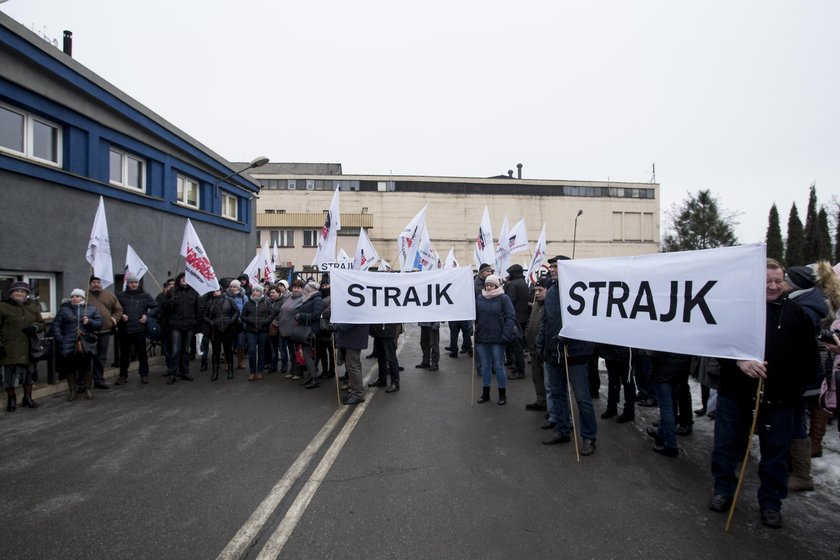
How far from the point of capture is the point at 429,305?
7863 mm

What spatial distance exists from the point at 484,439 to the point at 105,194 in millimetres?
11842

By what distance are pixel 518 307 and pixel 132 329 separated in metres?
7.71

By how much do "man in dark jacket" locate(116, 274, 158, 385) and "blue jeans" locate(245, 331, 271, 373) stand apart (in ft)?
6.35

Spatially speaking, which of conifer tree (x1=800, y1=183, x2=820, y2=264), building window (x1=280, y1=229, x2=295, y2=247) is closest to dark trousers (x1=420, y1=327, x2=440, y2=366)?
building window (x1=280, y1=229, x2=295, y2=247)

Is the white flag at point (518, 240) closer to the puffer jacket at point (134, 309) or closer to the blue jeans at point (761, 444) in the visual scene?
the puffer jacket at point (134, 309)

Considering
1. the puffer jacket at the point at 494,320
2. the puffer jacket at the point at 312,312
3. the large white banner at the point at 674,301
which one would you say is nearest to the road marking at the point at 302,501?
the puffer jacket at the point at 494,320

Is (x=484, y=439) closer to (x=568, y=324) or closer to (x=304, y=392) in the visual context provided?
(x=568, y=324)

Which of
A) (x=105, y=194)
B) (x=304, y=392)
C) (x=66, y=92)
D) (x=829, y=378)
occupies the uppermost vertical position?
(x=66, y=92)

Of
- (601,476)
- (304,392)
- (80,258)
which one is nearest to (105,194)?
(80,258)

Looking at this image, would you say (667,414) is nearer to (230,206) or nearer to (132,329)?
(132,329)

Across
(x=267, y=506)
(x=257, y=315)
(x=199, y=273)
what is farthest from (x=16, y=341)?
(x=267, y=506)

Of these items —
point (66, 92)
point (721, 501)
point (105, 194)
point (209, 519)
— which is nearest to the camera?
point (209, 519)

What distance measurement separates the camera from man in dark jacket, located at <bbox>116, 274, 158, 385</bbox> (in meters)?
9.02

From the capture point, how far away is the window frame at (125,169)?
43.2 ft
